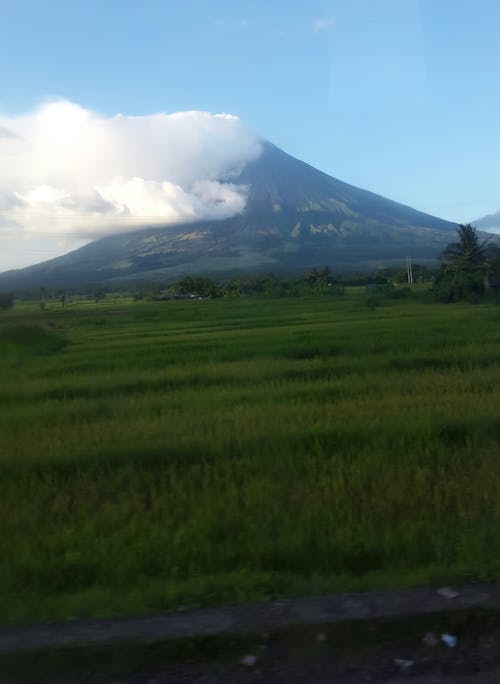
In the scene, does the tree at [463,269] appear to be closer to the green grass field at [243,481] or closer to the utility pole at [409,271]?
the utility pole at [409,271]

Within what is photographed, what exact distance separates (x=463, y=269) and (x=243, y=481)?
1126 inches

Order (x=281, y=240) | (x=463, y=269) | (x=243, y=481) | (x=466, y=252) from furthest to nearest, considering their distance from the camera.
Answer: (x=281, y=240)
(x=466, y=252)
(x=463, y=269)
(x=243, y=481)

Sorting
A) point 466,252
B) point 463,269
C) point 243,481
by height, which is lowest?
point 243,481

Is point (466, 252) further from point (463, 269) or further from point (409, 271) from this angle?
point (409, 271)

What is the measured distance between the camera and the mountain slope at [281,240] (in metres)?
33.2

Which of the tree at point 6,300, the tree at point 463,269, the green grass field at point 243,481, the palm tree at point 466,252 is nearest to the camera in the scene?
the green grass field at point 243,481

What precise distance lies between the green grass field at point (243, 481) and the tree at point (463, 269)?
1875 centimetres

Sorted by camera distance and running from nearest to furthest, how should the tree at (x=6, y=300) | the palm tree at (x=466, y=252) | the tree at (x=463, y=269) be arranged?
the tree at (x=6, y=300)
the tree at (x=463, y=269)
the palm tree at (x=466, y=252)

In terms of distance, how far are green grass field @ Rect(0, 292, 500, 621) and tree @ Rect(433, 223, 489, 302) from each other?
61.5ft

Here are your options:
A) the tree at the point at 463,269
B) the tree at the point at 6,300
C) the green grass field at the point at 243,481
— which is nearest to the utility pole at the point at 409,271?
the tree at the point at 463,269

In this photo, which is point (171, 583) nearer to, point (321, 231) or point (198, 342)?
point (198, 342)

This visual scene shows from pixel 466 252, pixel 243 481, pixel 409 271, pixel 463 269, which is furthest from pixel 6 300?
pixel 409 271

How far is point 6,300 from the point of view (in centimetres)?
1533

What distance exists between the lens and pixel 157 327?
71.6 ft
